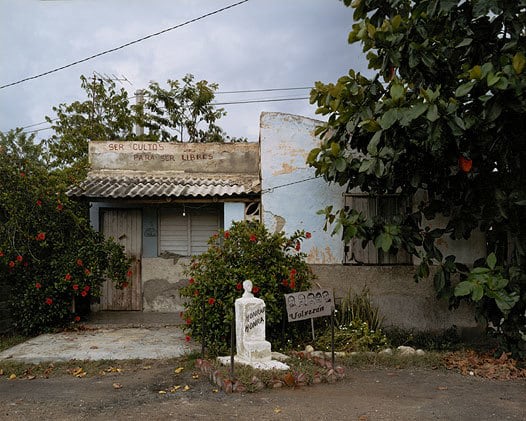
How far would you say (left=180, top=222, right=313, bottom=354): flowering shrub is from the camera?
767cm

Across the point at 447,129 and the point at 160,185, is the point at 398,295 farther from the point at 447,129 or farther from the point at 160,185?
the point at 160,185

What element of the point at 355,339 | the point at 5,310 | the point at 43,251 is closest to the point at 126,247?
the point at 43,251

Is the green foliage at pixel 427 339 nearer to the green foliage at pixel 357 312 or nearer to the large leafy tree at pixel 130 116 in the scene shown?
the green foliage at pixel 357 312

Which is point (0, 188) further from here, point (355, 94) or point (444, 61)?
point (444, 61)

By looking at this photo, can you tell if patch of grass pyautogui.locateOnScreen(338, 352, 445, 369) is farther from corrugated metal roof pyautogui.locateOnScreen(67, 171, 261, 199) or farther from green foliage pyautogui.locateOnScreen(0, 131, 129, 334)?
green foliage pyautogui.locateOnScreen(0, 131, 129, 334)

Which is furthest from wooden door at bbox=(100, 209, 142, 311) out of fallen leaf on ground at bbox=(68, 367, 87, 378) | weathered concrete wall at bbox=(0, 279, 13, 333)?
fallen leaf on ground at bbox=(68, 367, 87, 378)

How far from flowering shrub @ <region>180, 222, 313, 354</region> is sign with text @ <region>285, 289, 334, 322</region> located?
1.06 ft

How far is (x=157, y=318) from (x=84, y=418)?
4.85 m

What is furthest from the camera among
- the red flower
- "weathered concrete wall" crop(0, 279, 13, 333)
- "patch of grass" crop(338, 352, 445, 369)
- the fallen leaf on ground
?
"weathered concrete wall" crop(0, 279, 13, 333)

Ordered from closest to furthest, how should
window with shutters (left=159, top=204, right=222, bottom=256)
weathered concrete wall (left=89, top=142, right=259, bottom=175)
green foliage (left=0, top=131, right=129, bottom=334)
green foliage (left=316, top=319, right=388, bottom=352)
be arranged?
1. green foliage (left=316, top=319, right=388, bottom=352)
2. green foliage (left=0, top=131, right=129, bottom=334)
3. window with shutters (left=159, top=204, right=222, bottom=256)
4. weathered concrete wall (left=89, top=142, right=259, bottom=175)

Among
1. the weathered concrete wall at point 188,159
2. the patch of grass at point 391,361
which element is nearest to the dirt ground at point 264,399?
the patch of grass at point 391,361

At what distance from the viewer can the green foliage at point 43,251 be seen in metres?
8.87

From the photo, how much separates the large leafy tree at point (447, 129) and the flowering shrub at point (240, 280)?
3.99 ft

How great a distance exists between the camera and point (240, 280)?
7.79m
